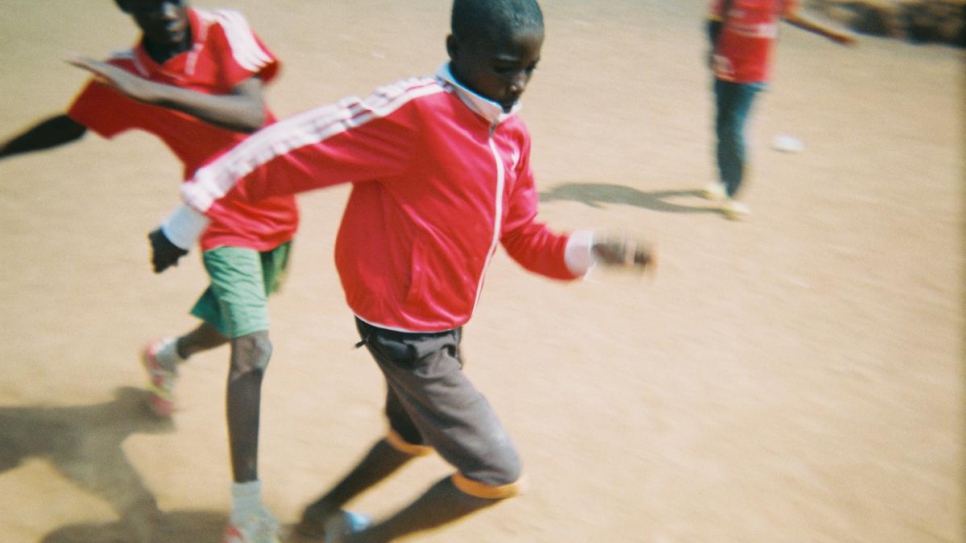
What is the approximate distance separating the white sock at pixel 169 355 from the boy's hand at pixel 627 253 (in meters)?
1.84

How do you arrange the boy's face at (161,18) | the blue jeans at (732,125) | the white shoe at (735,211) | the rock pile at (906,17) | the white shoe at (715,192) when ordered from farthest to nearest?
the rock pile at (906,17), the white shoe at (715,192), the white shoe at (735,211), the blue jeans at (732,125), the boy's face at (161,18)

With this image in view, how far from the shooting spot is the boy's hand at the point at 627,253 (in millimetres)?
2225

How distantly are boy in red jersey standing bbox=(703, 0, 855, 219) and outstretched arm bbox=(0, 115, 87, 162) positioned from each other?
400cm

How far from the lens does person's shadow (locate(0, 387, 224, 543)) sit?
9.31 feet

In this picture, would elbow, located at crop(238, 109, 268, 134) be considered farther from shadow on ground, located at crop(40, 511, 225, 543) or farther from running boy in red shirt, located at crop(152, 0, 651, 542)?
shadow on ground, located at crop(40, 511, 225, 543)

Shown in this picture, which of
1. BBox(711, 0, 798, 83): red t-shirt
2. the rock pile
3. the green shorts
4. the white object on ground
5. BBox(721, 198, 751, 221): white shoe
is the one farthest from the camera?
the rock pile

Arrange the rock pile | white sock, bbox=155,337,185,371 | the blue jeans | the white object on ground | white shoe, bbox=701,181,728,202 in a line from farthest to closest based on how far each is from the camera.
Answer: the rock pile
the white object on ground
white shoe, bbox=701,181,728,202
the blue jeans
white sock, bbox=155,337,185,371

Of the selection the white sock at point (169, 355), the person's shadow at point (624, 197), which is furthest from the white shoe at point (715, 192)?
the white sock at point (169, 355)

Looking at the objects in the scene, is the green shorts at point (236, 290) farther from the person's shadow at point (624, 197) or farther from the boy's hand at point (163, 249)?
the person's shadow at point (624, 197)

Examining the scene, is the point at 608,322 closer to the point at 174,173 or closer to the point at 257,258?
the point at 257,258

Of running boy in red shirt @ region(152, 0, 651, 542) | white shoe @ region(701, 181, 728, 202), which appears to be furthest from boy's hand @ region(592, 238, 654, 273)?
white shoe @ region(701, 181, 728, 202)

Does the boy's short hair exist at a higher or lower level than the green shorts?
higher

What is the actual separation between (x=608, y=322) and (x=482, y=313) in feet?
2.07

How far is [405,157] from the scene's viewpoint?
2023 mm
